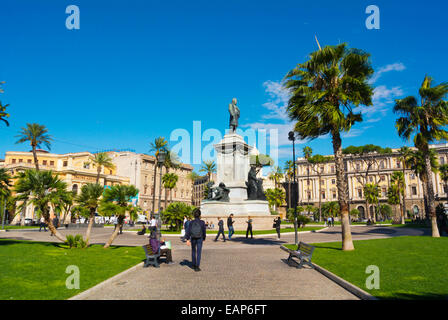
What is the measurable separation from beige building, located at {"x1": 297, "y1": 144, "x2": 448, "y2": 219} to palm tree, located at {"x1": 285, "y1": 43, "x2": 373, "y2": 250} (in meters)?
66.9

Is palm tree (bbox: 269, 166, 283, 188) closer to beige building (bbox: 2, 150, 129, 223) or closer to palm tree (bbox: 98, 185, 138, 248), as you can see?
beige building (bbox: 2, 150, 129, 223)

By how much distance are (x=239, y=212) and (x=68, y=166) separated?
51665mm

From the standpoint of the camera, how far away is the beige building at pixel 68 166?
63.0 meters

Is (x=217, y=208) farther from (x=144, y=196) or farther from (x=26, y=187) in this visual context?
(x=144, y=196)

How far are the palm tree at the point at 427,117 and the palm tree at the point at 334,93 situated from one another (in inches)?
331

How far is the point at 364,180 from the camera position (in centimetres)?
9106

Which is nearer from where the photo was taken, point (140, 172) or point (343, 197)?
point (343, 197)

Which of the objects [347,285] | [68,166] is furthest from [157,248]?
[68,166]

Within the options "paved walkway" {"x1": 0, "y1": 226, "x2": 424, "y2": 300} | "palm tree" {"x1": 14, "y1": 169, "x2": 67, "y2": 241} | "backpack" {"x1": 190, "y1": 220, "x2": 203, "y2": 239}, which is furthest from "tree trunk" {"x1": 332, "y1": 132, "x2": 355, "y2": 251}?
"palm tree" {"x1": 14, "y1": 169, "x2": 67, "y2": 241}

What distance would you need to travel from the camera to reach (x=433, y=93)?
19578 millimetres

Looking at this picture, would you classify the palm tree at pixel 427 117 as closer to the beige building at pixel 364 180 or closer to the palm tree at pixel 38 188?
the palm tree at pixel 38 188

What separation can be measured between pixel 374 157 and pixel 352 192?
1285 cm

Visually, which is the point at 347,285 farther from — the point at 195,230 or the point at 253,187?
the point at 253,187

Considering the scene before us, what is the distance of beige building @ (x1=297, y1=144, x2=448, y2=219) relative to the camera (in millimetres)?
82938
